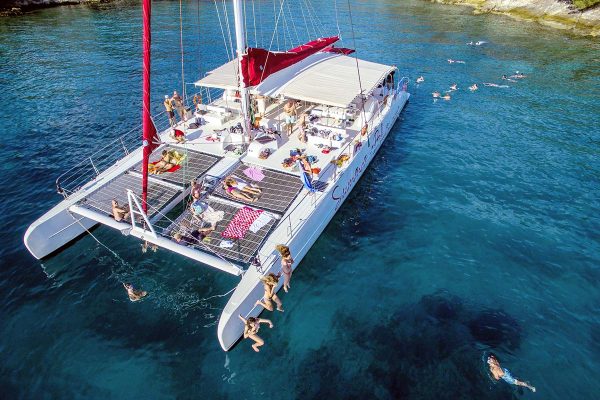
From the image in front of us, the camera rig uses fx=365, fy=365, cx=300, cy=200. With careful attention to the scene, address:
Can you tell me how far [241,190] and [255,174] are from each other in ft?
4.85

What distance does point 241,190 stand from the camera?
17391 millimetres

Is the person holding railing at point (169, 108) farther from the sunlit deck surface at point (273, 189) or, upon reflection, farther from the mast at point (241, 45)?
the sunlit deck surface at point (273, 189)

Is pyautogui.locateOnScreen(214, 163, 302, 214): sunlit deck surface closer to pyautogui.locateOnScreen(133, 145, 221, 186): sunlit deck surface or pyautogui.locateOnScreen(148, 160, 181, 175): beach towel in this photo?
pyautogui.locateOnScreen(133, 145, 221, 186): sunlit deck surface

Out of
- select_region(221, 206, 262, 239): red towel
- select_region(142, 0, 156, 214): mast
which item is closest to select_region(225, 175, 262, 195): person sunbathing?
select_region(221, 206, 262, 239): red towel

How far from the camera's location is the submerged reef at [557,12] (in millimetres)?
55188

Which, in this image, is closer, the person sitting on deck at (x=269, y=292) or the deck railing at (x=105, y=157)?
the person sitting on deck at (x=269, y=292)

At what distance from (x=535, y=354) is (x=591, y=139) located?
21.6 meters

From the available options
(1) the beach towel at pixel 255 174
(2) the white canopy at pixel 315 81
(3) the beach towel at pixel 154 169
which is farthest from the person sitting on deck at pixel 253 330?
(2) the white canopy at pixel 315 81

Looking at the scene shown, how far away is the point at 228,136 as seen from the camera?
21.0 meters

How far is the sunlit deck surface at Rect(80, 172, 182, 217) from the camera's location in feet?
54.0

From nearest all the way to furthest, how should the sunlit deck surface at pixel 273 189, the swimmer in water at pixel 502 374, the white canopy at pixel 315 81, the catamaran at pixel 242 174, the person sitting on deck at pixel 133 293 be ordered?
the swimmer in water at pixel 502 374 < the catamaran at pixel 242 174 < the person sitting on deck at pixel 133 293 < the sunlit deck surface at pixel 273 189 < the white canopy at pixel 315 81

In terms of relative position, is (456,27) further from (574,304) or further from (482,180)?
(574,304)

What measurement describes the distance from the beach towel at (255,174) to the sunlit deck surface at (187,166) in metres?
2.11

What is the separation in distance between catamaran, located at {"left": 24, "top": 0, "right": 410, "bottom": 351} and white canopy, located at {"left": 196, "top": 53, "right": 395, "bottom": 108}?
91 mm
